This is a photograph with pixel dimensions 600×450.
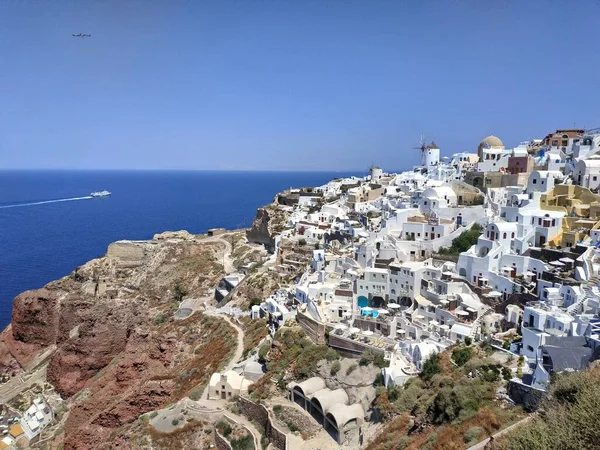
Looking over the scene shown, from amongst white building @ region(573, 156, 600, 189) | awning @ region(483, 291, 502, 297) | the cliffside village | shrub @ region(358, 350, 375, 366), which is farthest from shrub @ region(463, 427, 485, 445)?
white building @ region(573, 156, 600, 189)

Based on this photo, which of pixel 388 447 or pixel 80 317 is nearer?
pixel 388 447

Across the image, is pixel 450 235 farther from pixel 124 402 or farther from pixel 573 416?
pixel 124 402

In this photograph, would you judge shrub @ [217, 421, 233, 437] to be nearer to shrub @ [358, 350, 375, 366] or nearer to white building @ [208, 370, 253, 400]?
white building @ [208, 370, 253, 400]

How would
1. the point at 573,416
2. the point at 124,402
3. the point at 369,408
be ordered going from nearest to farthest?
the point at 573,416 → the point at 369,408 → the point at 124,402

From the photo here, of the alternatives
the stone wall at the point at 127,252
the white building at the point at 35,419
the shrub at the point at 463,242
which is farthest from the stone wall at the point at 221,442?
the stone wall at the point at 127,252

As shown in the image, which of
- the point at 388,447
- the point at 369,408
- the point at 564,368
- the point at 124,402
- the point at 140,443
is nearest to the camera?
the point at 564,368

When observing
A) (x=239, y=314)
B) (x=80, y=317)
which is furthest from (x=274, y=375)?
(x=80, y=317)
